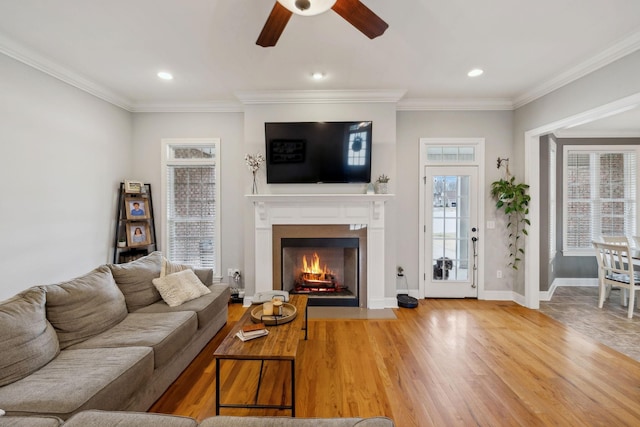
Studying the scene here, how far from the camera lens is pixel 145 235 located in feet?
12.7

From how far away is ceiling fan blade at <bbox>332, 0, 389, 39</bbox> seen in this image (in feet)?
5.23

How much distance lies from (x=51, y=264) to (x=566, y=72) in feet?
20.1

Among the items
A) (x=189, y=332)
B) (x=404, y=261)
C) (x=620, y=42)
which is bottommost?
(x=189, y=332)

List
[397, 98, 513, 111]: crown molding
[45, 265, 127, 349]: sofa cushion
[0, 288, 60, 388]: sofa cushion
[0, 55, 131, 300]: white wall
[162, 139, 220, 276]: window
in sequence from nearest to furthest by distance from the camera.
Answer: [0, 288, 60, 388]: sofa cushion, [45, 265, 127, 349]: sofa cushion, [0, 55, 131, 300]: white wall, [397, 98, 513, 111]: crown molding, [162, 139, 220, 276]: window

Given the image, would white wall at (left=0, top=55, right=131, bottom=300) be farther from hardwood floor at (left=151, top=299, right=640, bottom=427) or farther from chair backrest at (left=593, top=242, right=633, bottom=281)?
chair backrest at (left=593, top=242, right=633, bottom=281)

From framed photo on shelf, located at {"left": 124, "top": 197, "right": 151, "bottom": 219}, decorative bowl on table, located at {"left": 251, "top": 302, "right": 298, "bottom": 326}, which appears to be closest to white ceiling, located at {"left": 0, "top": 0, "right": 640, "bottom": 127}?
framed photo on shelf, located at {"left": 124, "top": 197, "right": 151, "bottom": 219}

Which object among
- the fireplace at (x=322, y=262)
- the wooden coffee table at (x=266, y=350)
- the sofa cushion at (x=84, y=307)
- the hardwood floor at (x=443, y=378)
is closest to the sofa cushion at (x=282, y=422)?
the wooden coffee table at (x=266, y=350)

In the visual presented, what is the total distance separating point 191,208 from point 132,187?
800mm

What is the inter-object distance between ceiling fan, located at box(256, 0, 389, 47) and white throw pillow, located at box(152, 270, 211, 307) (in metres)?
2.35

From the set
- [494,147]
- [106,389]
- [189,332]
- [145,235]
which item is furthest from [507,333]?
[145,235]

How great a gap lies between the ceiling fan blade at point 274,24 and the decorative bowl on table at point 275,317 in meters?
2.13

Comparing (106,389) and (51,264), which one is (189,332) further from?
(51,264)

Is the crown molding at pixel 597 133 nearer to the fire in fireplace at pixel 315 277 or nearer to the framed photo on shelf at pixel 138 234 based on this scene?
the fire in fireplace at pixel 315 277

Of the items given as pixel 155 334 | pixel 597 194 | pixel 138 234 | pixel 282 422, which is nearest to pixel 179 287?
pixel 155 334
